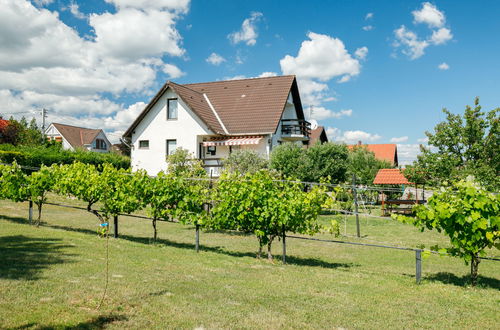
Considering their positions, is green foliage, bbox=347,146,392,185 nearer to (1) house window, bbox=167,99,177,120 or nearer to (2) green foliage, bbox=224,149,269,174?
(1) house window, bbox=167,99,177,120

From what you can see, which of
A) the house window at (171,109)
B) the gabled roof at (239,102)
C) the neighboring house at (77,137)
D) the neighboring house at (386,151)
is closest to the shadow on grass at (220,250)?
the gabled roof at (239,102)

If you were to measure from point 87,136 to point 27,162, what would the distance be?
49.5 metres

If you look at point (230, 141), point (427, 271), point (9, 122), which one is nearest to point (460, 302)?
point (427, 271)

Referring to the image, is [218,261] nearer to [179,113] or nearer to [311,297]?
[311,297]

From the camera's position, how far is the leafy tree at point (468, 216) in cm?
727

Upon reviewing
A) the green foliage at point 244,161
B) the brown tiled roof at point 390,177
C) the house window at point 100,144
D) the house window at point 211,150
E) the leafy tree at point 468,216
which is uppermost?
the house window at point 100,144

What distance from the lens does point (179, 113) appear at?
29.4 meters

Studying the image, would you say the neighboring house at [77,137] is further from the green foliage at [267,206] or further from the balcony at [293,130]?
the green foliage at [267,206]

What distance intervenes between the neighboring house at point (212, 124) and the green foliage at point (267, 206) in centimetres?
1723

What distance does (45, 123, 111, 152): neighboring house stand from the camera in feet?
225

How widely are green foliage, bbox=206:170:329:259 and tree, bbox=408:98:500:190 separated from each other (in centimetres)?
974

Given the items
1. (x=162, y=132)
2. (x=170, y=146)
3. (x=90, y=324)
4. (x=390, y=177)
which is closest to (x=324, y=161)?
(x=390, y=177)

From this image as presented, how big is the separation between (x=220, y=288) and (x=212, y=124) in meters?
23.2

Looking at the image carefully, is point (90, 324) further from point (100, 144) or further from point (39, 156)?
point (100, 144)
